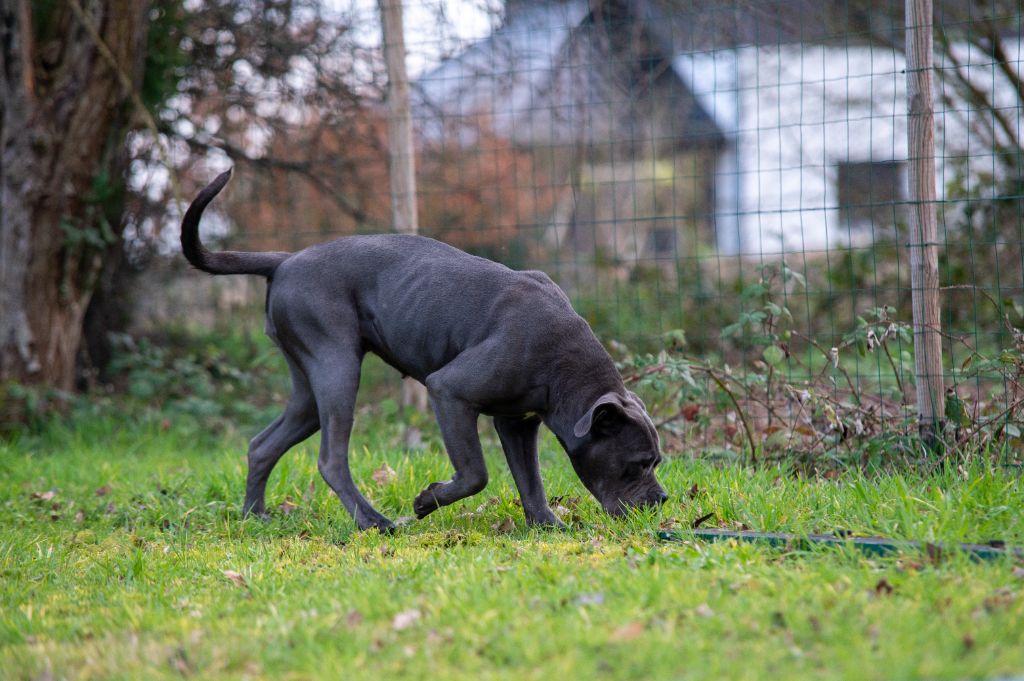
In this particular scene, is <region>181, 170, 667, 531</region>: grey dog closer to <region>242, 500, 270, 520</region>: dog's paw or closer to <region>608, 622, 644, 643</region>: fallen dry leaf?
<region>242, 500, 270, 520</region>: dog's paw

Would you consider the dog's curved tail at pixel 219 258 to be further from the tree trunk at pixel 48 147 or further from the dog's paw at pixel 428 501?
the tree trunk at pixel 48 147

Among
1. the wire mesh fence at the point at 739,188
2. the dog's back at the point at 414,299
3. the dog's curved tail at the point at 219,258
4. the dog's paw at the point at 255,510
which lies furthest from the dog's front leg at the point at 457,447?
the wire mesh fence at the point at 739,188

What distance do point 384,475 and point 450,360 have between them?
119cm

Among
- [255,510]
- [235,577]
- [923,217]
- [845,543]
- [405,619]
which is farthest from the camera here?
[923,217]

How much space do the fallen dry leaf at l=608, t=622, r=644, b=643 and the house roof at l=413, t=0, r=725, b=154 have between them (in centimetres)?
509

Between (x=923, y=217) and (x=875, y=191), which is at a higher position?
(x=875, y=191)

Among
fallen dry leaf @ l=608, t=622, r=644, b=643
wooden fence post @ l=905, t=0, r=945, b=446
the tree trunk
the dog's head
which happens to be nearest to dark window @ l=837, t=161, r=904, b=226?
wooden fence post @ l=905, t=0, r=945, b=446

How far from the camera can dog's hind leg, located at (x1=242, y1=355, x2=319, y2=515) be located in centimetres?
542

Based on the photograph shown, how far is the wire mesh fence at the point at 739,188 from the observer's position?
6.02 metres

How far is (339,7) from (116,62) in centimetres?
190

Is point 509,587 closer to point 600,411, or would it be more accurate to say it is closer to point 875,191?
point 600,411

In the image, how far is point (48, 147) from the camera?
8031mm

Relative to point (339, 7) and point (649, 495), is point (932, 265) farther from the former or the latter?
point (339, 7)

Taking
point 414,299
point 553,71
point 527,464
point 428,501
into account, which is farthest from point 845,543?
point 553,71
